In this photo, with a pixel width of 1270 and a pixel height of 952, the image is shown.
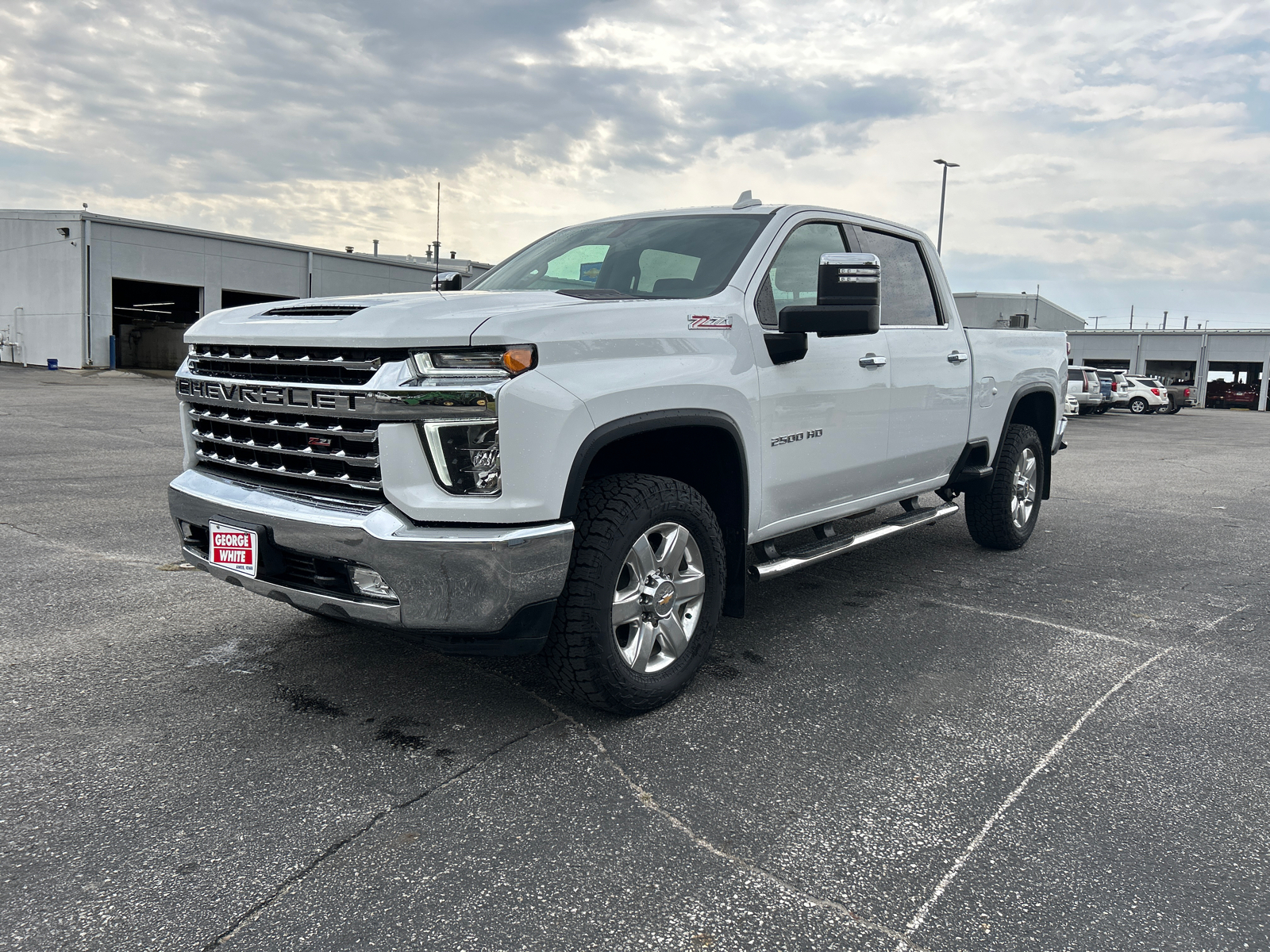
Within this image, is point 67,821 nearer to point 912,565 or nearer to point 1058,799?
point 1058,799

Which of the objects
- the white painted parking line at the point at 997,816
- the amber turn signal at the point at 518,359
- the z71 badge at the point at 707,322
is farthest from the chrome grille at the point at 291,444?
the white painted parking line at the point at 997,816

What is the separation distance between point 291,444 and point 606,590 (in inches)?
46.3

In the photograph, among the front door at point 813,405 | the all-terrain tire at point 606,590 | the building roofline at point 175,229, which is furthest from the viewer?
the building roofline at point 175,229

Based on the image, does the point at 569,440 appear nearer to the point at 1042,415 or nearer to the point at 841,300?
the point at 841,300

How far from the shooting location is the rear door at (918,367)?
15.7ft

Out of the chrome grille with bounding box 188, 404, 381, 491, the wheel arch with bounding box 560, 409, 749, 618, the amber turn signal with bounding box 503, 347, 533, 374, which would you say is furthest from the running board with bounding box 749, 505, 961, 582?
the chrome grille with bounding box 188, 404, 381, 491

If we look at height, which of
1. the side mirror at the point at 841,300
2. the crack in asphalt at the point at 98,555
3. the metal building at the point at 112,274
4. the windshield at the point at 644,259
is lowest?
the crack in asphalt at the point at 98,555

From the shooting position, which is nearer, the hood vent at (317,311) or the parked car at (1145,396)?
the hood vent at (317,311)

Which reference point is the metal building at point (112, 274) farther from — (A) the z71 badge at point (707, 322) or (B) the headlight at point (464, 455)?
(B) the headlight at point (464, 455)

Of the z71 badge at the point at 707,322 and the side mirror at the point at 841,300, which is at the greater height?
the side mirror at the point at 841,300

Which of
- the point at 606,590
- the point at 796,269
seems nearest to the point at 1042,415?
the point at 796,269

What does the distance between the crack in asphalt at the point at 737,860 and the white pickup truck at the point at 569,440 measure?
0.71 ft

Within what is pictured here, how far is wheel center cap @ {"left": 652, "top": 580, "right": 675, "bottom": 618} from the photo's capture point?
3.33 metres

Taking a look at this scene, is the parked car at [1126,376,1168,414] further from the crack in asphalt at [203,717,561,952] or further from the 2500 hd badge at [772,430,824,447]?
the crack in asphalt at [203,717,561,952]
